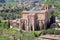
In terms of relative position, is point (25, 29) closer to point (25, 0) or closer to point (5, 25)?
point (5, 25)

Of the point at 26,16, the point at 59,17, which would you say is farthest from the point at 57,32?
the point at 59,17

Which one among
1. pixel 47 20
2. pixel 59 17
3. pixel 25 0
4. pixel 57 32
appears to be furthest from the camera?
pixel 25 0

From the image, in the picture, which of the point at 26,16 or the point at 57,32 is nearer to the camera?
the point at 57,32

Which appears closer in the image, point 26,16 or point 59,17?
point 26,16

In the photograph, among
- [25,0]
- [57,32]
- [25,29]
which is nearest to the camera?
[57,32]

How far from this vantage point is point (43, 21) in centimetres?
1275

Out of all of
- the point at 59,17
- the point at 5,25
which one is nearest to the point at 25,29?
the point at 5,25

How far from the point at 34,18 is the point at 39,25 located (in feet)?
1.45

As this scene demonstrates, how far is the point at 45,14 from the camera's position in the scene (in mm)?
12992

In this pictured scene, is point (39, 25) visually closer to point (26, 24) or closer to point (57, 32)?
point (26, 24)

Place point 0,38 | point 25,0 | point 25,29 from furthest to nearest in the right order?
point 25,0 → point 25,29 → point 0,38

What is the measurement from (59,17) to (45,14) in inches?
114

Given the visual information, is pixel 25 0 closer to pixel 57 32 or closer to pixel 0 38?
pixel 57 32

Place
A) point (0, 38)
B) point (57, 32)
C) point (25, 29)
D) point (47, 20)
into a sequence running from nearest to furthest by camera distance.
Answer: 1. point (0, 38)
2. point (57, 32)
3. point (25, 29)
4. point (47, 20)
